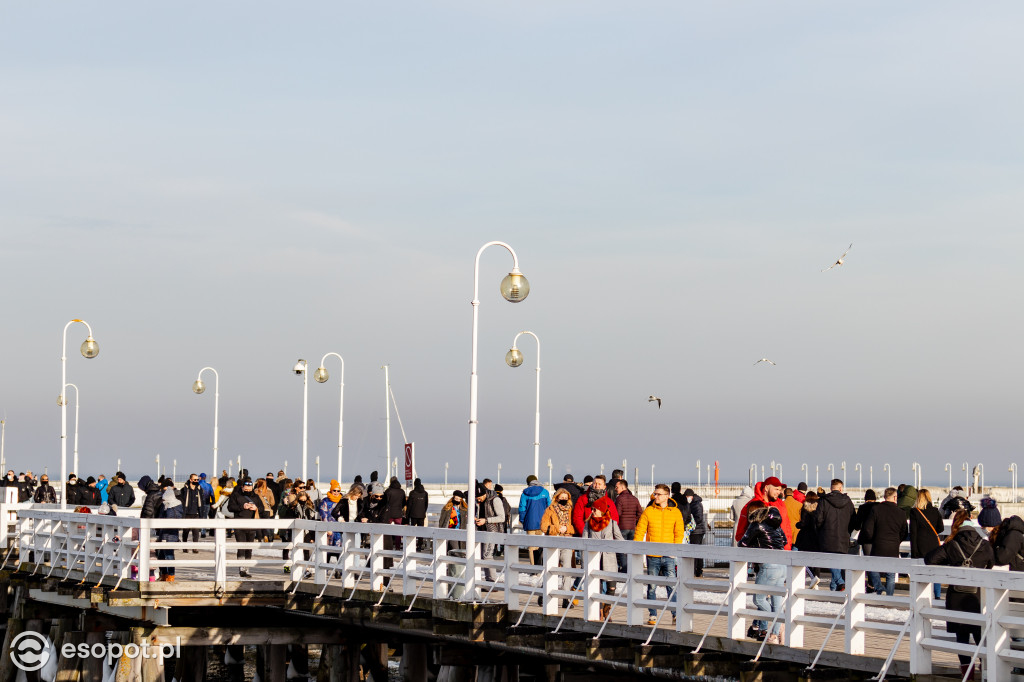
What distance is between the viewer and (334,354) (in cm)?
4691

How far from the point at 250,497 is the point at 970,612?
15.4m

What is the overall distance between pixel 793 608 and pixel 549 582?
152 inches

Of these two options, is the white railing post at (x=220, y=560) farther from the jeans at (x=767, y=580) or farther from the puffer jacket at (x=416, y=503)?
the jeans at (x=767, y=580)

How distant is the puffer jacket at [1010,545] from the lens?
13.0 m

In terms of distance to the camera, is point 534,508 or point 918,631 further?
point 534,508

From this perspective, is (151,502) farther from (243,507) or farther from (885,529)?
(885,529)

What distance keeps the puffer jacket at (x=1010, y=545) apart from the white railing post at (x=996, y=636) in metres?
1.79

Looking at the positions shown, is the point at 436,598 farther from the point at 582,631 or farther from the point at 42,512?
the point at 42,512

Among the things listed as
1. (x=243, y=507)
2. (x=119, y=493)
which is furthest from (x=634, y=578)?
(x=119, y=493)

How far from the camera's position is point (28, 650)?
27.2 metres

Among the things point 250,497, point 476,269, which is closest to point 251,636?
point 250,497

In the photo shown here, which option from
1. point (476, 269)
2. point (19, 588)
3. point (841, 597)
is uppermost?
point (476, 269)

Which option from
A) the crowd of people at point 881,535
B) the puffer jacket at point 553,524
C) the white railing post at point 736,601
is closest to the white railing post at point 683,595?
the white railing post at point 736,601

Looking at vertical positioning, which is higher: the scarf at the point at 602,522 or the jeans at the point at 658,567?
the scarf at the point at 602,522
